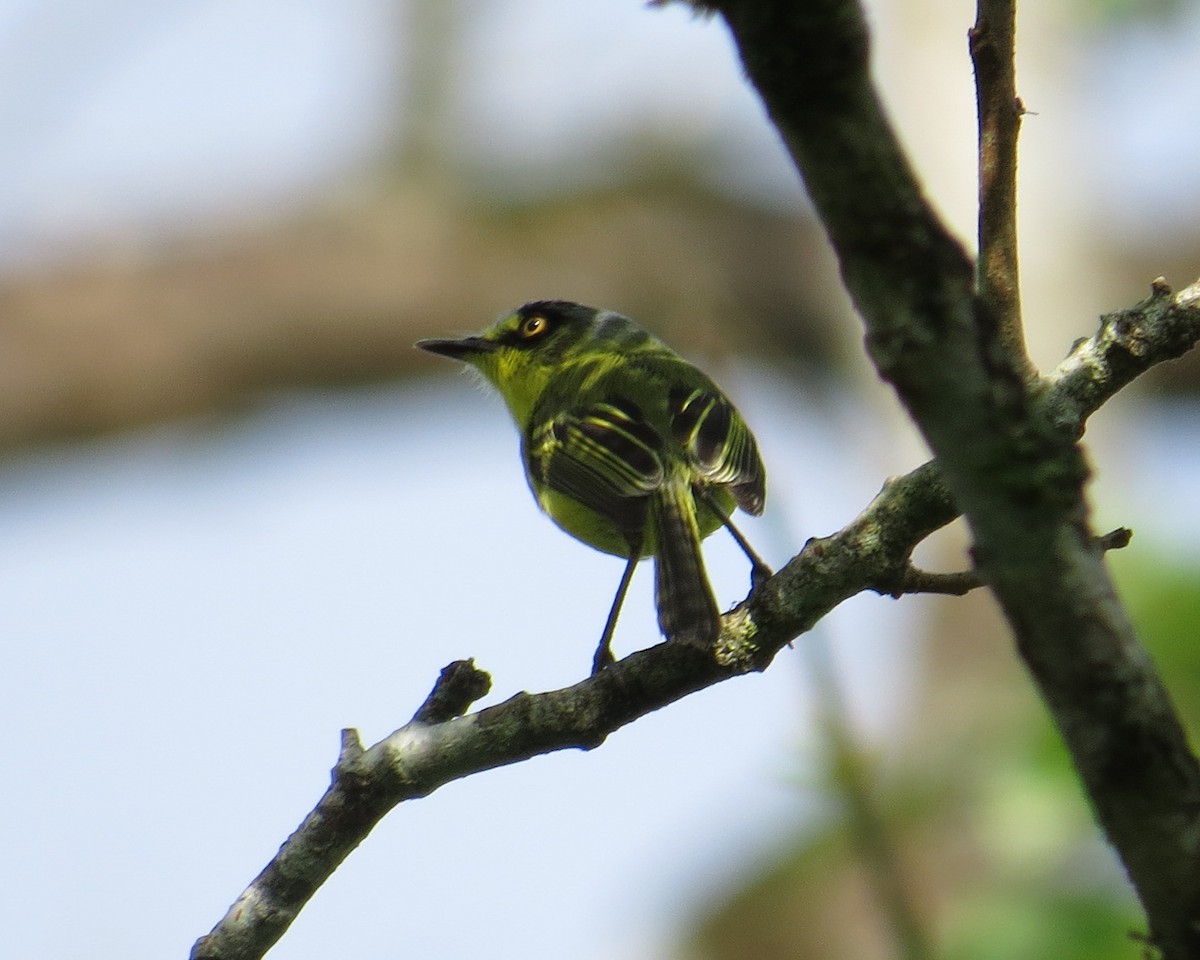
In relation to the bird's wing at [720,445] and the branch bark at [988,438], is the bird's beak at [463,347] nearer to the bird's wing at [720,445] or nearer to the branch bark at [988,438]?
the bird's wing at [720,445]

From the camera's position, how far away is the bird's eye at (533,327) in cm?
628

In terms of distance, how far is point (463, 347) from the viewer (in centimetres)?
628

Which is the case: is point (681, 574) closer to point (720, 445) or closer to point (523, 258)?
point (720, 445)

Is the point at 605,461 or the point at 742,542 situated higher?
the point at 605,461

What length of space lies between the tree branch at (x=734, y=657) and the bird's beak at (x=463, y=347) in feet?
11.7

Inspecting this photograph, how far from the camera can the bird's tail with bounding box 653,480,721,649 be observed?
2.97m

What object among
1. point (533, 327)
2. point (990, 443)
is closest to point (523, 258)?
point (533, 327)

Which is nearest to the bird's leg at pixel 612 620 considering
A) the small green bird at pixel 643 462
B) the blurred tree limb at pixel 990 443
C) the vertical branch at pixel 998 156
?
the small green bird at pixel 643 462

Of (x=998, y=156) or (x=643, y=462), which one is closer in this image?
(x=998, y=156)

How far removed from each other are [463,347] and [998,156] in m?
3.78

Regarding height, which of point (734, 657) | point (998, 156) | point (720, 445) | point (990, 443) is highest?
point (720, 445)

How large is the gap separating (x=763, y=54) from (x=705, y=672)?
5.32 feet

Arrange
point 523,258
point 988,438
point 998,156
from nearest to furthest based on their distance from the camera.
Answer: point 988,438 < point 998,156 < point 523,258

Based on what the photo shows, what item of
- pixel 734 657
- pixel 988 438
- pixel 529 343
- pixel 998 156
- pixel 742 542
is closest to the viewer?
pixel 988 438
